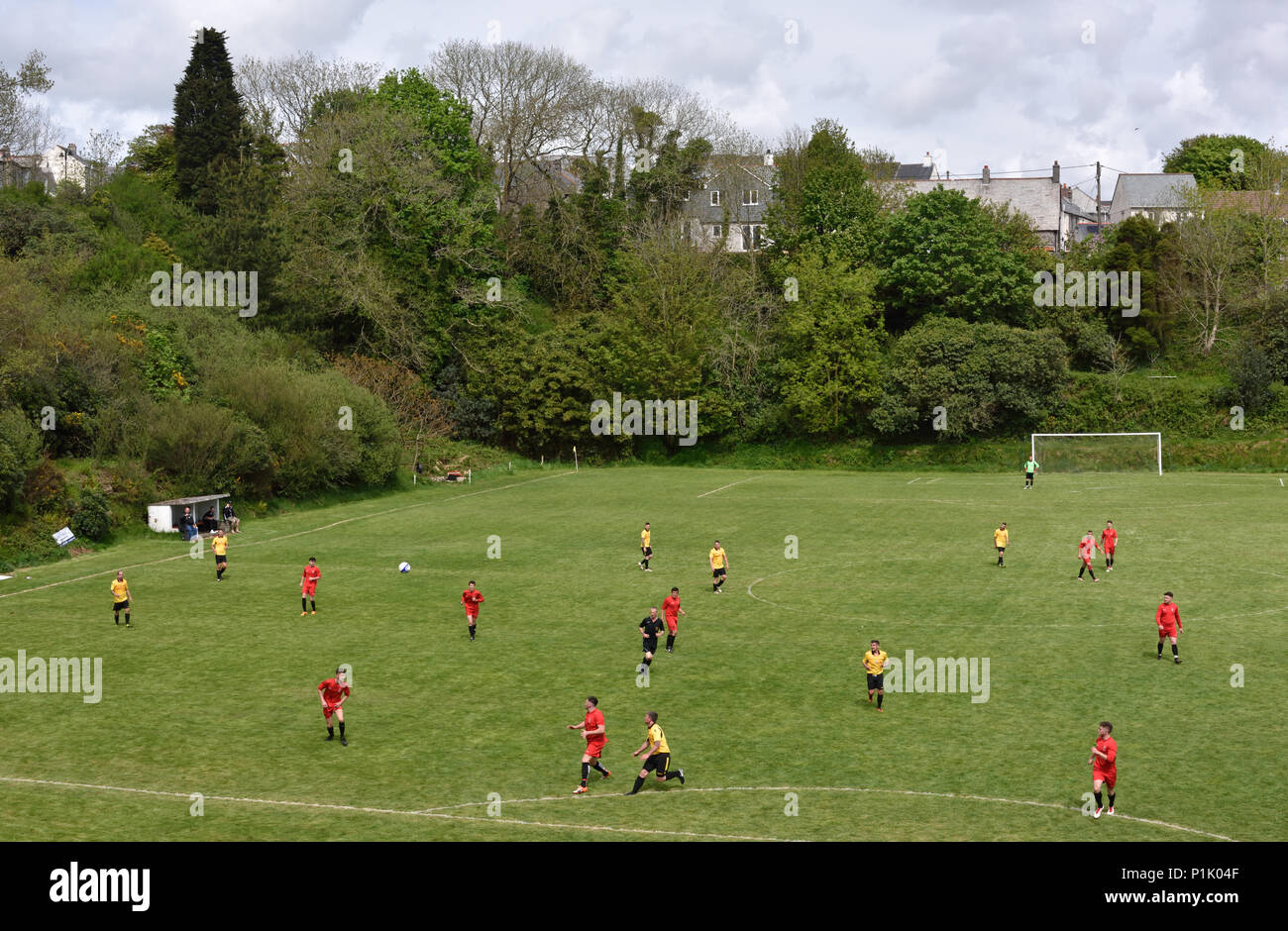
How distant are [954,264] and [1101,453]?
19.0m

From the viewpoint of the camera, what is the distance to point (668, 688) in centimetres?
2880

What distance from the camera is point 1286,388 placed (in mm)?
79500

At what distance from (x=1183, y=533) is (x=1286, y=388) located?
37183 mm

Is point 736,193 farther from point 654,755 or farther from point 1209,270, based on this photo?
point 654,755

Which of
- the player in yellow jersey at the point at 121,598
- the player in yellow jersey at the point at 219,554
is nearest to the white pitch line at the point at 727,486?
the player in yellow jersey at the point at 219,554

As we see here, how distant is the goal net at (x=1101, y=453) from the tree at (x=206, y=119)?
210 feet

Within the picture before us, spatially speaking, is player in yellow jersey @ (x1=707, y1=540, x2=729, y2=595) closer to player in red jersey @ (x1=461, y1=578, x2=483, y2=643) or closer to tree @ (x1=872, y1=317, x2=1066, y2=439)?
player in red jersey @ (x1=461, y1=578, x2=483, y2=643)

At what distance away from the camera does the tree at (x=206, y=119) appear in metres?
87.4

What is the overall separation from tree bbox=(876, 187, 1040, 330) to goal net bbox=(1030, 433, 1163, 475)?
1335cm

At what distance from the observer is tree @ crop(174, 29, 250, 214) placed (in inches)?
3442

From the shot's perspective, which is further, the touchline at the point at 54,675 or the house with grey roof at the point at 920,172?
the house with grey roof at the point at 920,172

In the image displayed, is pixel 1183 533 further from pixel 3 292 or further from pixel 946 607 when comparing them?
pixel 3 292

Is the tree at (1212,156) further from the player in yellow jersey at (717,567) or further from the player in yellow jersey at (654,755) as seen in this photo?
the player in yellow jersey at (654,755)

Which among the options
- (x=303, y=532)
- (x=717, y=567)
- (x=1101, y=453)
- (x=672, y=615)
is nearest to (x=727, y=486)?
(x=1101, y=453)
